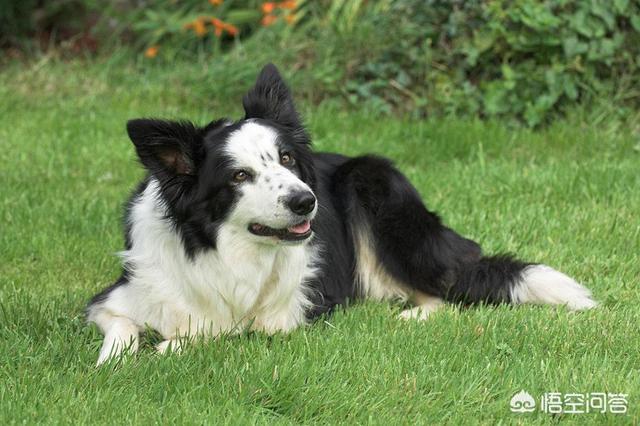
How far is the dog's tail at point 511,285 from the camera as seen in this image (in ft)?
15.2

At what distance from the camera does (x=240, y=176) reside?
13.2 ft

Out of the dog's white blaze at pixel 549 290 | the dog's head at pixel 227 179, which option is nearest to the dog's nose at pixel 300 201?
the dog's head at pixel 227 179

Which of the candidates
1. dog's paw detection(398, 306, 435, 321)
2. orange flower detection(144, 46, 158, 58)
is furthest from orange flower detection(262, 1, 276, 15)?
dog's paw detection(398, 306, 435, 321)

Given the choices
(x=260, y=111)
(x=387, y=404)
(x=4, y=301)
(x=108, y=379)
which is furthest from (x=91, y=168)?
(x=387, y=404)

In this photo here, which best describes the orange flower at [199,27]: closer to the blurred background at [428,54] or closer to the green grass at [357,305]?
the blurred background at [428,54]

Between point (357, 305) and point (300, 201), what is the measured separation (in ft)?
3.18

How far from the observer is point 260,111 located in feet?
14.2

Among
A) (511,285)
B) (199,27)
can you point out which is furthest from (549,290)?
(199,27)

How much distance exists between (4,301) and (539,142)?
4112 millimetres

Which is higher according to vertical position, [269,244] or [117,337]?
[269,244]

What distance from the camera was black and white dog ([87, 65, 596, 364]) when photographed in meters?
4.02

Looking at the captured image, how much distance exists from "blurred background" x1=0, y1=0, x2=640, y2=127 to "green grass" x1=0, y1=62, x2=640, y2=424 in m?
0.26

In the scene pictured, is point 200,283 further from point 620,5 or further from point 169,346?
point 620,5

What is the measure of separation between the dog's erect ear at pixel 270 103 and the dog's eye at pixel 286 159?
0.73ft
